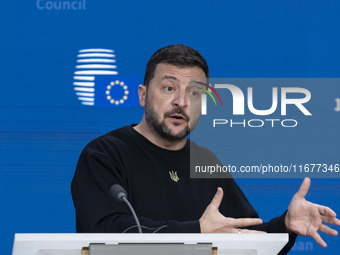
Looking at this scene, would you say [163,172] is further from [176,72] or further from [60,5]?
[60,5]

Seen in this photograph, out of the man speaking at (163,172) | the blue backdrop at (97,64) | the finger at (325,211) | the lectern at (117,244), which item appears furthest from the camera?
the blue backdrop at (97,64)

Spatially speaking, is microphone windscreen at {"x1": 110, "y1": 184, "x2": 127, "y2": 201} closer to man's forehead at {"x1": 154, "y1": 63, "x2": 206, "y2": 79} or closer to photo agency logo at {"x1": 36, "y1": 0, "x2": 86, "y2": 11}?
man's forehead at {"x1": 154, "y1": 63, "x2": 206, "y2": 79}

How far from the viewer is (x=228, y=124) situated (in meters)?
3.22

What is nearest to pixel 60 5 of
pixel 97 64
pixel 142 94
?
pixel 97 64

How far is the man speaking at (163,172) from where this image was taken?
2.14 metres

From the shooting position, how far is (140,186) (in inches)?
97.7

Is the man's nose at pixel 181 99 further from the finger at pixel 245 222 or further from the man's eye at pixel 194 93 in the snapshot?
the finger at pixel 245 222

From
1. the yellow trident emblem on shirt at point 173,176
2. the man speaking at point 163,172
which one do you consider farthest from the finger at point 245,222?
the yellow trident emblem on shirt at point 173,176

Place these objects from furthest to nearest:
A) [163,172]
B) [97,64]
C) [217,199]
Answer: [97,64]
[163,172]
[217,199]

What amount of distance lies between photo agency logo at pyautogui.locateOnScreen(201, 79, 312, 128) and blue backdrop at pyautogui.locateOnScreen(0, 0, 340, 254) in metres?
0.08

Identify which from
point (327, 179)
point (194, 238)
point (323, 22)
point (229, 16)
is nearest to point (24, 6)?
point (229, 16)

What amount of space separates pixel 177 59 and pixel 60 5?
814mm

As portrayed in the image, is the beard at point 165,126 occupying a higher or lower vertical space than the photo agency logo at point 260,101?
lower

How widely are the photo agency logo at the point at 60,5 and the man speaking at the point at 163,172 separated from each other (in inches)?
23.0
